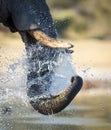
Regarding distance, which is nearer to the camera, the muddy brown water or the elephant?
the elephant

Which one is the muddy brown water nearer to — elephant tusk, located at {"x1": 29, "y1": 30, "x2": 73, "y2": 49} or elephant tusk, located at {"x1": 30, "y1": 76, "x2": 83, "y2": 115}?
elephant tusk, located at {"x1": 30, "y1": 76, "x2": 83, "y2": 115}

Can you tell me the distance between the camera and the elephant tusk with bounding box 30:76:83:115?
19.4 feet

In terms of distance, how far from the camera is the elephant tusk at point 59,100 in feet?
19.4

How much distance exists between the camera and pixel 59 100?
19.6 feet

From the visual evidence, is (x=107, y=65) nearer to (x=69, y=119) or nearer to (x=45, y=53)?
(x=69, y=119)

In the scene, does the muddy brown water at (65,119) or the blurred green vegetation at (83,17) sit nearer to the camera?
the muddy brown water at (65,119)

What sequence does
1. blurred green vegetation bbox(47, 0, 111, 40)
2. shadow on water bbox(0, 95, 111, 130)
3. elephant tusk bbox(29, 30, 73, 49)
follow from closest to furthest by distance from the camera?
elephant tusk bbox(29, 30, 73, 49) < shadow on water bbox(0, 95, 111, 130) < blurred green vegetation bbox(47, 0, 111, 40)

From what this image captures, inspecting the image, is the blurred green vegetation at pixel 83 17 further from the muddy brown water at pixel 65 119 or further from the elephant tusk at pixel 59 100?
the elephant tusk at pixel 59 100

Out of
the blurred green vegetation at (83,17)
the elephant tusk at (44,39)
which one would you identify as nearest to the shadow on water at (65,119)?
the elephant tusk at (44,39)

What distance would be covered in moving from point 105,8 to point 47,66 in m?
17.6

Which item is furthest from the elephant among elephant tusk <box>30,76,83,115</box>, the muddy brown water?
the muddy brown water

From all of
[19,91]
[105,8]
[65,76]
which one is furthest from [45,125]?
[105,8]

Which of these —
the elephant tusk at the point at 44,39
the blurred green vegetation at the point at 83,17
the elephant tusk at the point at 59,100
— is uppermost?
the elephant tusk at the point at 44,39

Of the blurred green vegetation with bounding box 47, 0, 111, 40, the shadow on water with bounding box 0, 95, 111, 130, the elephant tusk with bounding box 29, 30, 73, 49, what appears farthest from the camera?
the blurred green vegetation with bounding box 47, 0, 111, 40
